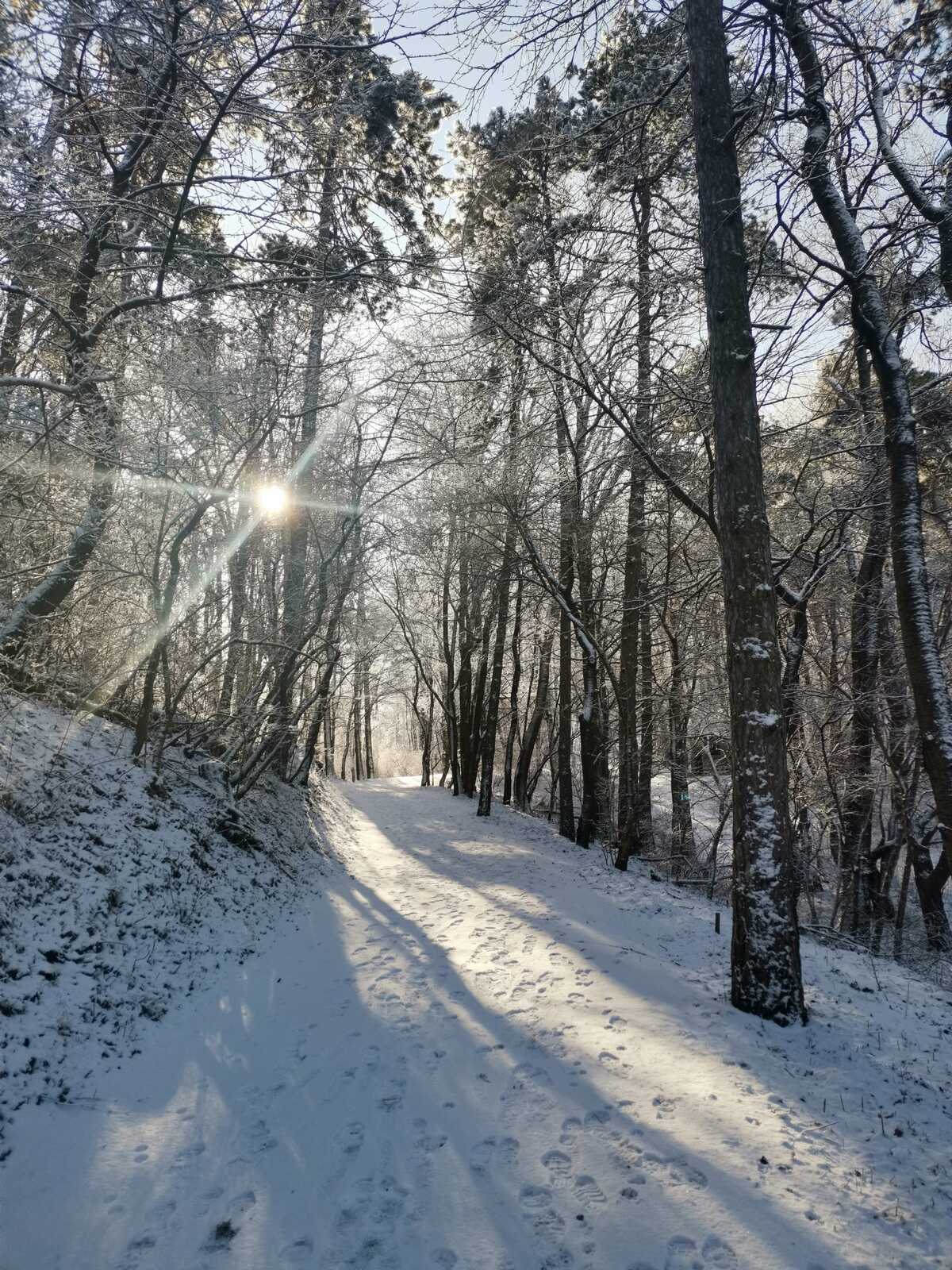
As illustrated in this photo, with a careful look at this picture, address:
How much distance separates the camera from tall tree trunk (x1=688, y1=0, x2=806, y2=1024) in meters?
4.76

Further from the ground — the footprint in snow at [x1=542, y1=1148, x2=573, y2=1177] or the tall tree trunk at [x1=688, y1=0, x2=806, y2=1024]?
the tall tree trunk at [x1=688, y1=0, x2=806, y2=1024]

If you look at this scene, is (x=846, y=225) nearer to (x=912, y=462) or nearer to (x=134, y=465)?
(x=912, y=462)

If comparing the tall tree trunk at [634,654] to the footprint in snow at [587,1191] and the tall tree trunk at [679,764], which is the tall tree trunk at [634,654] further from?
the footprint in snow at [587,1191]

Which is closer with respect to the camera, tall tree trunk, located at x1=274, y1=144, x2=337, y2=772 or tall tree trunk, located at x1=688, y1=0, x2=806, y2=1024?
tall tree trunk, located at x1=688, y1=0, x2=806, y2=1024

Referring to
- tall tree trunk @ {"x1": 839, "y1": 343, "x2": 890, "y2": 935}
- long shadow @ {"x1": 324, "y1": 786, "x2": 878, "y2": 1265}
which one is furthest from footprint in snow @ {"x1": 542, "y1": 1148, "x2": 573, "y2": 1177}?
tall tree trunk @ {"x1": 839, "y1": 343, "x2": 890, "y2": 935}

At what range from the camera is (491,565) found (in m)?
16.7

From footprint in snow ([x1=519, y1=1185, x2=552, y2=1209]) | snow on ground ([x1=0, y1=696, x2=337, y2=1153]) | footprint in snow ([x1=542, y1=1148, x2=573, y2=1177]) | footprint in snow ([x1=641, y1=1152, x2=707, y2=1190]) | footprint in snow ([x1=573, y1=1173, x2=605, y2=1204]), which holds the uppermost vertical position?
snow on ground ([x1=0, y1=696, x2=337, y2=1153])

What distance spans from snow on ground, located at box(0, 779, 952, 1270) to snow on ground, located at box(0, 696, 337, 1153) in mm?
254

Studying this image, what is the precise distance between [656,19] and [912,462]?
595 centimetres

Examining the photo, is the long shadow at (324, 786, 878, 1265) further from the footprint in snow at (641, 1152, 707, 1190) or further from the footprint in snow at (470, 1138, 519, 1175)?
the footprint in snow at (470, 1138, 519, 1175)

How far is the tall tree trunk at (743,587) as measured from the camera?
4758 millimetres

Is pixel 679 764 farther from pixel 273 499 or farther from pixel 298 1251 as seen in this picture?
pixel 298 1251

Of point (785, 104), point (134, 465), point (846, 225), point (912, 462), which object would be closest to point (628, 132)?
point (785, 104)

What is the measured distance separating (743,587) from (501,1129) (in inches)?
166
